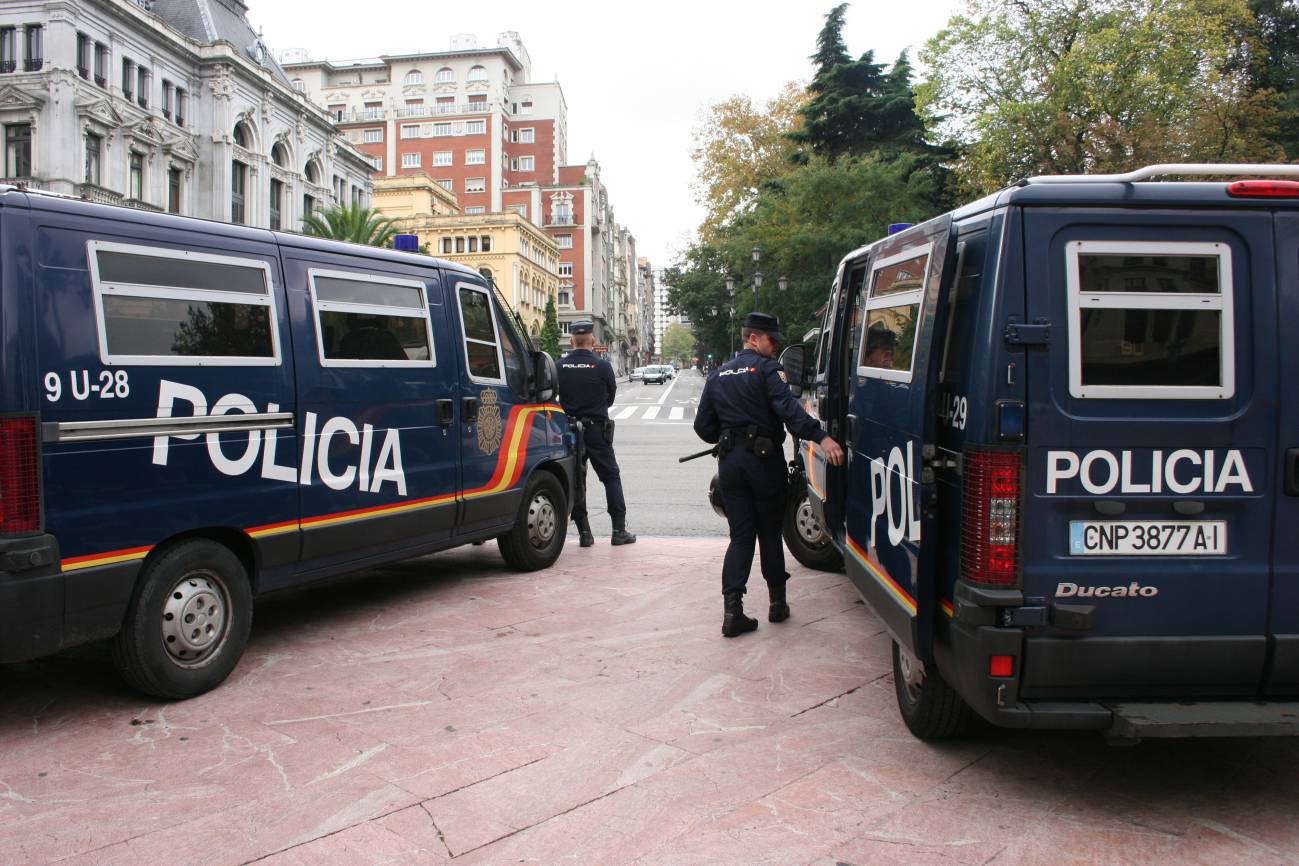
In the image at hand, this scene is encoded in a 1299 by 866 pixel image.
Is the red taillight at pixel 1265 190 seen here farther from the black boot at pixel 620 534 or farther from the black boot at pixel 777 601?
the black boot at pixel 620 534

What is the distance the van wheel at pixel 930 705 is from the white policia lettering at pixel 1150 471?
1060 mm

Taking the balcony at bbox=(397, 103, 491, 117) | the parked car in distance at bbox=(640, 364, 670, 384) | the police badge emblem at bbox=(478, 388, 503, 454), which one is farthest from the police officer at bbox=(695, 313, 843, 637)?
the balcony at bbox=(397, 103, 491, 117)

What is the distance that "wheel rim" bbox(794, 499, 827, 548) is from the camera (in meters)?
7.92

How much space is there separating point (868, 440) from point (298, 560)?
325cm

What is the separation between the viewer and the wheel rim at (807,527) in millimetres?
7922

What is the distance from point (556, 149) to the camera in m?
108

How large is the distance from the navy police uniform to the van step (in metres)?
2.79

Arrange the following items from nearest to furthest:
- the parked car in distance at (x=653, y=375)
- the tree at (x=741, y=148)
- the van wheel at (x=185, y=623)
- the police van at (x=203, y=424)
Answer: the police van at (x=203, y=424), the van wheel at (x=185, y=623), the tree at (x=741, y=148), the parked car in distance at (x=653, y=375)

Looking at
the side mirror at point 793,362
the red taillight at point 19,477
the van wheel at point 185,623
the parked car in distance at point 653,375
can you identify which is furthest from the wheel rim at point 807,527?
the parked car in distance at point 653,375

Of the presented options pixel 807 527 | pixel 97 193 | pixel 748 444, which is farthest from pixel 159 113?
pixel 748 444

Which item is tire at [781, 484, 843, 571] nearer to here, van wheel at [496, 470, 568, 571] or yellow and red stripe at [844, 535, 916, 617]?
van wheel at [496, 470, 568, 571]

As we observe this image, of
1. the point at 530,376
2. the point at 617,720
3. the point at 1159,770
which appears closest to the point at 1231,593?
the point at 1159,770

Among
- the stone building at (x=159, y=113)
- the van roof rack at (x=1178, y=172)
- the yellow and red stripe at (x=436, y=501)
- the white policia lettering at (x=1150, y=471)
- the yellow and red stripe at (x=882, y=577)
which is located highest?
the stone building at (x=159, y=113)

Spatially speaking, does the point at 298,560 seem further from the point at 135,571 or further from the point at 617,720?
the point at 617,720
